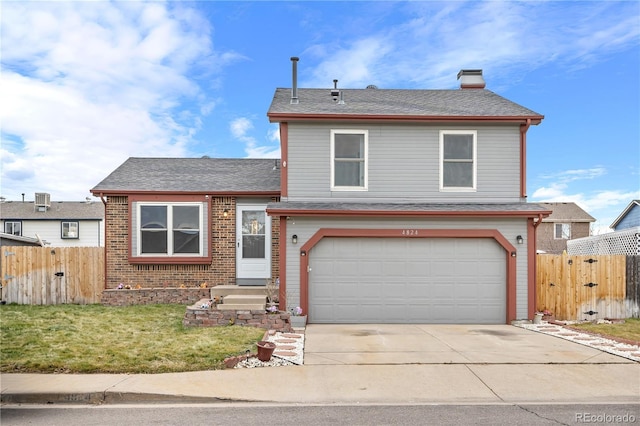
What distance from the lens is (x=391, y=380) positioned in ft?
22.2

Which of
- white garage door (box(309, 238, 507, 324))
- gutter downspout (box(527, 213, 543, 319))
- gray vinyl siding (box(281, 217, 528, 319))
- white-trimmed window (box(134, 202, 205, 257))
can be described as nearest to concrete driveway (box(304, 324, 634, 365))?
white garage door (box(309, 238, 507, 324))

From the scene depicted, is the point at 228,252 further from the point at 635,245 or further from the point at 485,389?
the point at 635,245

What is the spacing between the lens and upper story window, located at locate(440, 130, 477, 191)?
1248 centimetres

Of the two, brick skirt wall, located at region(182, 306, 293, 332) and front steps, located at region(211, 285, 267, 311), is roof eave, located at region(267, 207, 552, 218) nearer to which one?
front steps, located at region(211, 285, 267, 311)

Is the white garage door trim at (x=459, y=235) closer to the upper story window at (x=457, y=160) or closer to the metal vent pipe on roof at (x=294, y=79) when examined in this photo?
the upper story window at (x=457, y=160)

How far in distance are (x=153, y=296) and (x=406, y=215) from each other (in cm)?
817

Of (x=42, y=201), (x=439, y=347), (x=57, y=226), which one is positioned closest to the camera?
(x=439, y=347)

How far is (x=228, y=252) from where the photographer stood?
1425 cm

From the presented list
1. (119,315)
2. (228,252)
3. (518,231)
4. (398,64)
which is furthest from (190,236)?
(398,64)

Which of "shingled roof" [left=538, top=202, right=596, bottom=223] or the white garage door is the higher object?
"shingled roof" [left=538, top=202, right=596, bottom=223]

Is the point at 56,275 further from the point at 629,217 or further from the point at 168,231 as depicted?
the point at 629,217

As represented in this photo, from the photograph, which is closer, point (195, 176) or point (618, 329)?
point (618, 329)

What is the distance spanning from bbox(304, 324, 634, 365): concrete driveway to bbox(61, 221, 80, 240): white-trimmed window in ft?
90.6

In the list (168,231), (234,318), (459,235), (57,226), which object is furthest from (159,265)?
(57,226)
